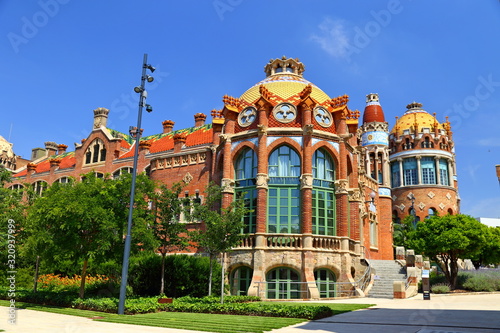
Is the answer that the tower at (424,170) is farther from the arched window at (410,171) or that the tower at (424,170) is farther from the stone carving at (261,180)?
the stone carving at (261,180)

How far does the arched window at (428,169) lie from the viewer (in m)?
61.2

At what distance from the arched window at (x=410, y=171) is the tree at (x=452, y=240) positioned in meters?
27.0

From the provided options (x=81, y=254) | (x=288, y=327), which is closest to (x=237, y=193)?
(x=81, y=254)

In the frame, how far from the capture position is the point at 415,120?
65375mm

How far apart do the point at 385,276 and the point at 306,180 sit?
7900 mm

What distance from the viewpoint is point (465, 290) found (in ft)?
97.9

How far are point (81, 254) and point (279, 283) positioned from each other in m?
11.0

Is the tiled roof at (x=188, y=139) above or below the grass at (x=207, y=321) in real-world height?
above

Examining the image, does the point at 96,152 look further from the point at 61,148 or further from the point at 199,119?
the point at 61,148

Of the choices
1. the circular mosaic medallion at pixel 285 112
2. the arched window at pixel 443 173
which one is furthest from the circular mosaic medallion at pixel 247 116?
the arched window at pixel 443 173

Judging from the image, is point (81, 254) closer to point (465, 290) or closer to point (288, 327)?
point (288, 327)

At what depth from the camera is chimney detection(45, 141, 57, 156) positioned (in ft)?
189

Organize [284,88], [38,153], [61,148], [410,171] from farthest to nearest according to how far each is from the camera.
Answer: [410,171] → [38,153] → [61,148] → [284,88]

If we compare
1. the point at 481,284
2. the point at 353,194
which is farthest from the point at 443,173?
the point at 353,194
